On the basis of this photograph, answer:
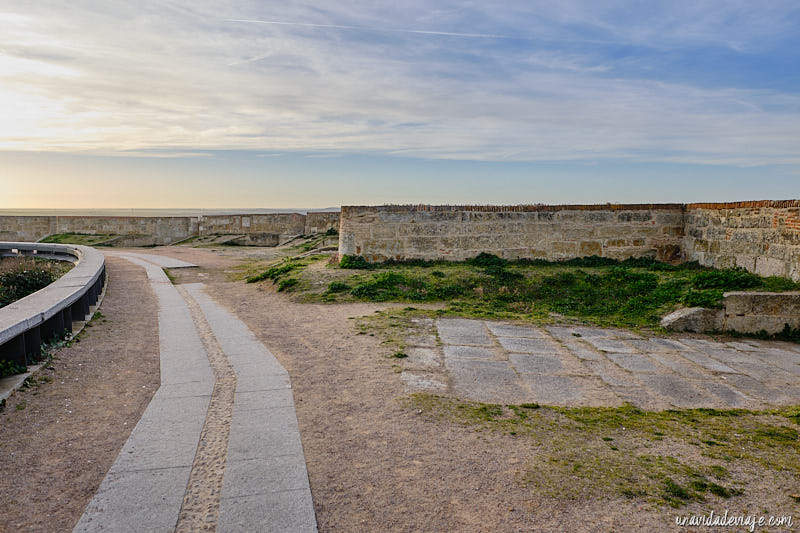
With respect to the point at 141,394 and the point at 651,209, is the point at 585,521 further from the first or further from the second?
A: the point at 651,209

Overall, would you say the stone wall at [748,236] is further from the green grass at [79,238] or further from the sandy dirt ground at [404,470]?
the green grass at [79,238]

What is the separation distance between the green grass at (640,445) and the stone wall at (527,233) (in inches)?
282

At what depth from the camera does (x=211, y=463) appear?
325 centimetres

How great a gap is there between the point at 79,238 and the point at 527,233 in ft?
68.7

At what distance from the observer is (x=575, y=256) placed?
1149cm

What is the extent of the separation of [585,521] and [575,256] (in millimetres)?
9502

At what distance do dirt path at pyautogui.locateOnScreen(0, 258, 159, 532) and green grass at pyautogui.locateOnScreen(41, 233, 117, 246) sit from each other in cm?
1857

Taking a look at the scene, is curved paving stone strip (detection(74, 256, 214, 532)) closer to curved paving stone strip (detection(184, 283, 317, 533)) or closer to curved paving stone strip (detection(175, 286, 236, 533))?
curved paving stone strip (detection(175, 286, 236, 533))

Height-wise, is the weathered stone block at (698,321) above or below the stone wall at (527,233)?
below

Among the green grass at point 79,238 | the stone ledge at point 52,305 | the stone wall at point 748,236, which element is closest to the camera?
the stone ledge at point 52,305

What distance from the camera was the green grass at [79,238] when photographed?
22.2 metres

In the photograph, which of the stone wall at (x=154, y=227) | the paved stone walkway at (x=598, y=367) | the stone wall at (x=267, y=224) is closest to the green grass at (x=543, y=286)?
the paved stone walkway at (x=598, y=367)

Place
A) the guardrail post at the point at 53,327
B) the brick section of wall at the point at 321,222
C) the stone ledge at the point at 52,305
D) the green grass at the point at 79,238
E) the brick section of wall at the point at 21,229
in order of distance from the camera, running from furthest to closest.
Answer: the brick section of wall at the point at 21,229 → the green grass at the point at 79,238 → the brick section of wall at the point at 321,222 → the guardrail post at the point at 53,327 → the stone ledge at the point at 52,305

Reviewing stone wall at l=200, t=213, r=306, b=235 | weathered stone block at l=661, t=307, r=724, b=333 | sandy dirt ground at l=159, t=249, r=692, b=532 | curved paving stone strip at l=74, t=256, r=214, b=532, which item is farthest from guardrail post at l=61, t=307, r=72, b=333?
stone wall at l=200, t=213, r=306, b=235
